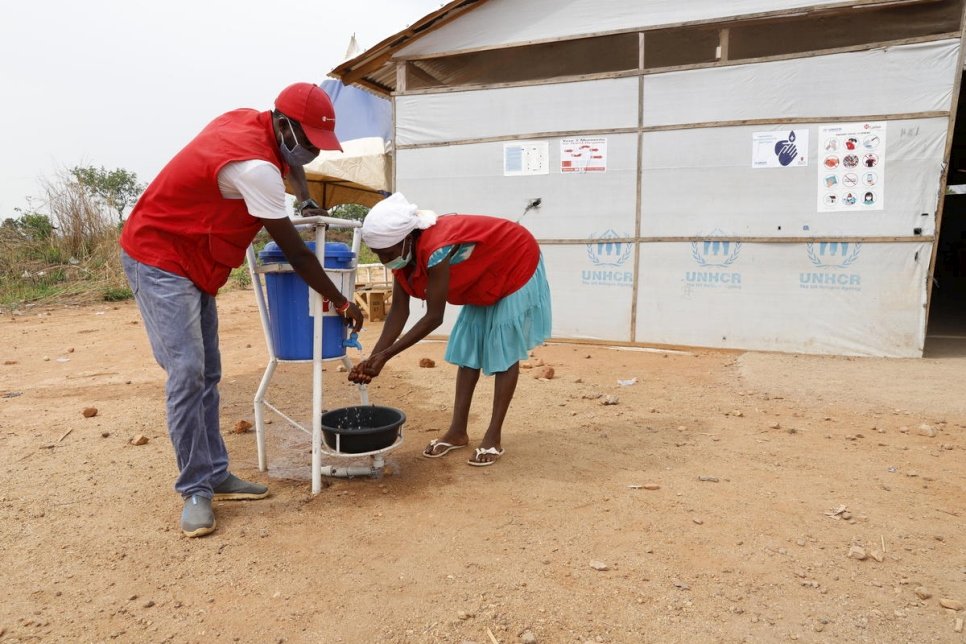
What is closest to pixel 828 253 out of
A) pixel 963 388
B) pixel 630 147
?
pixel 963 388

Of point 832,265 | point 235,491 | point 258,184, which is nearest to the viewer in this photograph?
point 258,184

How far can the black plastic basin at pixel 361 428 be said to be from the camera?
2.84 meters

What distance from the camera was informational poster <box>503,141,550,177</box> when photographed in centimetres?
677

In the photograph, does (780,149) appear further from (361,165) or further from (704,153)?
(361,165)

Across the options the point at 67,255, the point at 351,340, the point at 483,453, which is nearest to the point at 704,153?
the point at 483,453

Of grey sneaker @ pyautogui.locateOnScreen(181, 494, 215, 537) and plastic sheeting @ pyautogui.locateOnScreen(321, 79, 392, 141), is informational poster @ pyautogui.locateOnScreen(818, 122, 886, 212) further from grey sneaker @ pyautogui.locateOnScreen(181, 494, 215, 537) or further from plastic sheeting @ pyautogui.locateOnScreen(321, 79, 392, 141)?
plastic sheeting @ pyautogui.locateOnScreen(321, 79, 392, 141)

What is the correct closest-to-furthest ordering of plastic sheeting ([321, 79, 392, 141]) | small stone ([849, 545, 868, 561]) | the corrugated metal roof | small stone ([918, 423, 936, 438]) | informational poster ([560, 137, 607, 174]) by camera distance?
small stone ([849, 545, 868, 561])
small stone ([918, 423, 936, 438])
informational poster ([560, 137, 607, 174])
the corrugated metal roof
plastic sheeting ([321, 79, 392, 141])

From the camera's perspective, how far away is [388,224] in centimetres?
282

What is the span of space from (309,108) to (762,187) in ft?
16.0

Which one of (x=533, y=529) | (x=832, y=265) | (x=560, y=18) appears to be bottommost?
(x=533, y=529)

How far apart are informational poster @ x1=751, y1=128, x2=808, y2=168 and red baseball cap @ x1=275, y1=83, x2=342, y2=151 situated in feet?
15.6

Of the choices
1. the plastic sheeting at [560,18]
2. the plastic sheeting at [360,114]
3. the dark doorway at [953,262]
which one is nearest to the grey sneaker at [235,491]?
the plastic sheeting at [560,18]

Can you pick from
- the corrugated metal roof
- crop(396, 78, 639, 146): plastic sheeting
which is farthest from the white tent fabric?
crop(396, 78, 639, 146): plastic sheeting

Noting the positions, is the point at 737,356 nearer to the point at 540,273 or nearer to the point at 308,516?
the point at 540,273
